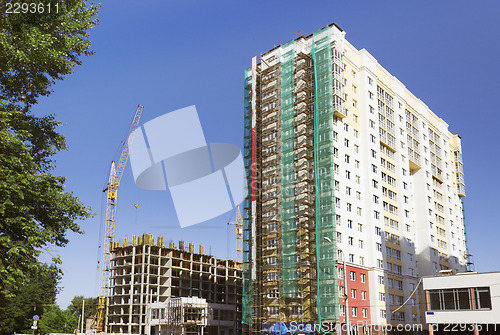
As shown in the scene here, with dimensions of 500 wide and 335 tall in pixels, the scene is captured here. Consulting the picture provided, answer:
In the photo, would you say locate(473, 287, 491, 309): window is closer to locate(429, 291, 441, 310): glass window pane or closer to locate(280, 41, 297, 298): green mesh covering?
locate(429, 291, 441, 310): glass window pane

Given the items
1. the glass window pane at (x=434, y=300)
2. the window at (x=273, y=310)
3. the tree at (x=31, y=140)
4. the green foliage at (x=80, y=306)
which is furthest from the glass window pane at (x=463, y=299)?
the green foliage at (x=80, y=306)

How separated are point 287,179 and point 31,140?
66.9 metres

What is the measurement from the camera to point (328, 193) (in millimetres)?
80875

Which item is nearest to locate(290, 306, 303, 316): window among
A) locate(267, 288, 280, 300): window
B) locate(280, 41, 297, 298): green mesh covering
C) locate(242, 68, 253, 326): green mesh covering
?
locate(280, 41, 297, 298): green mesh covering

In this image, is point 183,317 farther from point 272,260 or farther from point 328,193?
point 328,193

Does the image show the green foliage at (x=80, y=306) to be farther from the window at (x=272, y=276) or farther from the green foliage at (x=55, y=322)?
the window at (x=272, y=276)

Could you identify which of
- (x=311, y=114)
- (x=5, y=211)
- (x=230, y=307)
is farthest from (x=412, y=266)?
(x=5, y=211)

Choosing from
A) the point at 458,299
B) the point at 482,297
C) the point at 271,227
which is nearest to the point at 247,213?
the point at 271,227

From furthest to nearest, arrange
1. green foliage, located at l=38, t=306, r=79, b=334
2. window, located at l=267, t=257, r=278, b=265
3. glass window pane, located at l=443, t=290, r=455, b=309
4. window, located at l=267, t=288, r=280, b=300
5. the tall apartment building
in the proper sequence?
green foliage, located at l=38, t=306, r=79, b=334, window, located at l=267, t=257, r=278, b=265, window, located at l=267, t=288, r=280, b=300, the tall apartment building, glass window pane, located at l=443, t=290, r=455, b=309

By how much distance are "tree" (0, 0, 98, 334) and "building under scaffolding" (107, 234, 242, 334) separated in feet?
348

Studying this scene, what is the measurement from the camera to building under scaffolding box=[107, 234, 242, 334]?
130 metres

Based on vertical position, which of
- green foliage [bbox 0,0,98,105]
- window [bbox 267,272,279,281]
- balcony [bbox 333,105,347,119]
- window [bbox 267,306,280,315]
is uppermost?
balcony [bbox 333,105,347,119]

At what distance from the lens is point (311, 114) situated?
8812cm

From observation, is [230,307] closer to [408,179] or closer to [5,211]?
[408,179]
